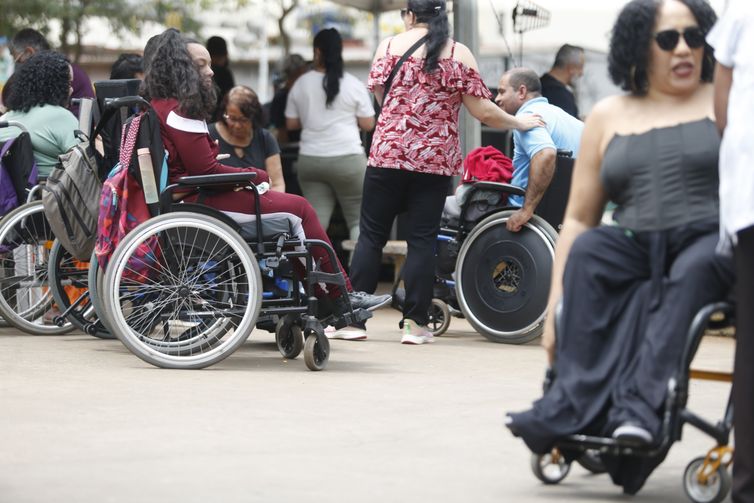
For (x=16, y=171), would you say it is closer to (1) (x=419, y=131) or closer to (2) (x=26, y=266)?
(2) (x=26, y=266)

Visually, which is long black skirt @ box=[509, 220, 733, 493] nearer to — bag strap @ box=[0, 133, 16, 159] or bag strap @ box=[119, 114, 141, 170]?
bag strap @ box=[119, 114, 141, 170]

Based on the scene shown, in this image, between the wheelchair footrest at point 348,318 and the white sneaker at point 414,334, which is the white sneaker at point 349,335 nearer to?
the white sneaker at point 414,334

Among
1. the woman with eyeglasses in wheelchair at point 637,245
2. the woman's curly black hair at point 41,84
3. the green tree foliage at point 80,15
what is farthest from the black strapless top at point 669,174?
the green tree foliage at point 80,15

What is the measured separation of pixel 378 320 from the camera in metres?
9.68

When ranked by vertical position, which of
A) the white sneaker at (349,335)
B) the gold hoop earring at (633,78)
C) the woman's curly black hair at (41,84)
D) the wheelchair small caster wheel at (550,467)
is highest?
the gold hoop earring at (633,78)

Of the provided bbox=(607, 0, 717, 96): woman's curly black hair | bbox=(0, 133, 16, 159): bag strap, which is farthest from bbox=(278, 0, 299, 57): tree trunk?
bbox=(607, 0, 717, 96): woman's curly black hair

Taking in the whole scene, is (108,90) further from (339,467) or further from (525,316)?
(339,467)

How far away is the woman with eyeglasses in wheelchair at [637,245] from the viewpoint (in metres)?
3.93

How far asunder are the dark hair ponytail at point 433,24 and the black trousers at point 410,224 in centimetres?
62

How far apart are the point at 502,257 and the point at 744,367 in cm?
430

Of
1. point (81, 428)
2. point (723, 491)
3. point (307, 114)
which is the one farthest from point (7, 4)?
point (723, 491)

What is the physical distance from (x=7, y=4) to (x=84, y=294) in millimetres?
18189

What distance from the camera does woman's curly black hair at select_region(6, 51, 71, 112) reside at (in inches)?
337

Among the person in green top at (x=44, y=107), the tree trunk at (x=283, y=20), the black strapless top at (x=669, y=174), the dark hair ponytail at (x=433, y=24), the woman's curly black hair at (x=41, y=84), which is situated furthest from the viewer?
the tree trunk at (x=283, y=20)
